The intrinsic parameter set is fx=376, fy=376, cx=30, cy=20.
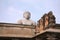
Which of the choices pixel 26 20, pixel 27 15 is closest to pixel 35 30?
pixel 26 20

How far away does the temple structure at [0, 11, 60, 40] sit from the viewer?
2517cm

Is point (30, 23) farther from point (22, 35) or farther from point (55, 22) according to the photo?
point (55, 22)

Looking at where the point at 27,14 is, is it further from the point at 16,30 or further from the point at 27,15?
A: the point at 16,30

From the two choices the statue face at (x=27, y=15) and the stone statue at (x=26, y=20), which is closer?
the stone statue at (x=26, y=20)

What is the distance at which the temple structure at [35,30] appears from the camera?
25.2 metres

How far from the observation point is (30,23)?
1162 inches

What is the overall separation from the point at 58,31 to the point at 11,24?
14.8 feet

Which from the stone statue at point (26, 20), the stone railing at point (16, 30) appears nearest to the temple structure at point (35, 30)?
the stone railing at point (16, 30)

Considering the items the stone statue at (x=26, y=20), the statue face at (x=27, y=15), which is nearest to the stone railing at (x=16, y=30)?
the stone statue at (x=26, y=20)

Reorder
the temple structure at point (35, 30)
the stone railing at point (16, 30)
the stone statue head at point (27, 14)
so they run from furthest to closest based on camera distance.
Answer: the stone statue head at point (27, 14) → the stone railing at point (16, 30) → the temple structure at point (35, 30)

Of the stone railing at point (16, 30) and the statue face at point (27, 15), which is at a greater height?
the statue face at point (27, 15)

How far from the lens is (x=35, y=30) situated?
2780cm

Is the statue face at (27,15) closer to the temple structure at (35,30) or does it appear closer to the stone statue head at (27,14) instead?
the stone statue head at (27,14)

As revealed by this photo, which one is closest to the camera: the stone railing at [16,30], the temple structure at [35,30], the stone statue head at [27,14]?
the temple structure at [35,30]
